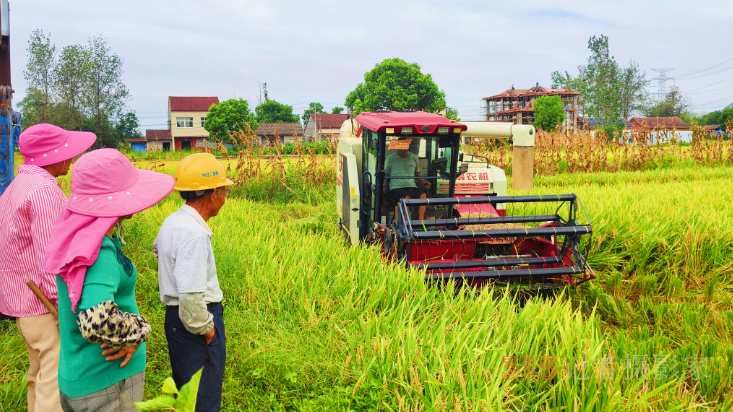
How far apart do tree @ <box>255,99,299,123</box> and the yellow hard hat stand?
67.3 m

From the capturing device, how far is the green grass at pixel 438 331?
254 cm

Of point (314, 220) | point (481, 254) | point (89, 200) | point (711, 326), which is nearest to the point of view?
point (89, 200)

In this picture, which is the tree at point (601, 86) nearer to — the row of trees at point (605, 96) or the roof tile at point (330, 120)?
the row of trees at point (605, 96)

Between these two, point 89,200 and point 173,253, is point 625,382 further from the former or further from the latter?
point 89,200

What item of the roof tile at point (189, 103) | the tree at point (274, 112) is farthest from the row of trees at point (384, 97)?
the tree at point (274, 112)

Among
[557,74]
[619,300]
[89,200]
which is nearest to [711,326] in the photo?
[619,300]

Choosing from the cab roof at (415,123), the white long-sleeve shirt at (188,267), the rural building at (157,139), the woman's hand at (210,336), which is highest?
the rural building at (157,139)

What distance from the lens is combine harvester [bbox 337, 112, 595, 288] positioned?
4926 mm

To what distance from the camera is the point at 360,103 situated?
49.0m

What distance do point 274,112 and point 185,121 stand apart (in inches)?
512

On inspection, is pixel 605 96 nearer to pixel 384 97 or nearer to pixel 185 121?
pixel 384 97

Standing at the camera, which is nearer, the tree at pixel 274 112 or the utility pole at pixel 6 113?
the utility pole at pixel 6 113

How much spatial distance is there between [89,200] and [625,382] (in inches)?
111

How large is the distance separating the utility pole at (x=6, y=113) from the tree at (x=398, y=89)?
43741 mm
